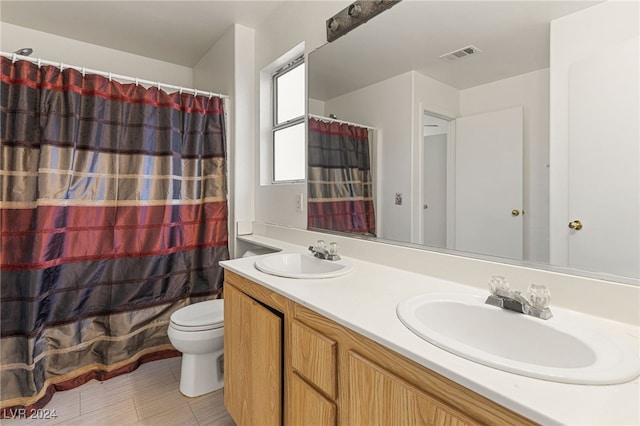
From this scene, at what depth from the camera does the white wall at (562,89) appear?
0.87m

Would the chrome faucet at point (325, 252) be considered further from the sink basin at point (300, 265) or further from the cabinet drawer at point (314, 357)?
the cabinet drawer at point (314, 357)

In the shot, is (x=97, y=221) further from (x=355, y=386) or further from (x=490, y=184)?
(x=490, y=184)

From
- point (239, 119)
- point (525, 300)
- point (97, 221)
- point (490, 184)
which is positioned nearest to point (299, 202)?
point (239, 119)

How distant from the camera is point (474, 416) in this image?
59 cm

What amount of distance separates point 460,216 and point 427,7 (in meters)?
0.86

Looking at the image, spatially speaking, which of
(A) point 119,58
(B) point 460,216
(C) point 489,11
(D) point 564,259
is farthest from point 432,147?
(A) point 119,58

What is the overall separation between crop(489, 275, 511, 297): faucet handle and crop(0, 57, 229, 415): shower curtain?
1.85 metres

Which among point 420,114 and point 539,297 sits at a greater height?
point 420,114

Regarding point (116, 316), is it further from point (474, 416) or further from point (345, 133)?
point (474, 416)

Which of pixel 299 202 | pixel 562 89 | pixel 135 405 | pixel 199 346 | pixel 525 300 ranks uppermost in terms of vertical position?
pixel 562 89

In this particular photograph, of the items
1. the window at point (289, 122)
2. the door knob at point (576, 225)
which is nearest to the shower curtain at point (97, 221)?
the window at point (289, 122)

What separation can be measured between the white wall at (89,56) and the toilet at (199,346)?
217 centimetres

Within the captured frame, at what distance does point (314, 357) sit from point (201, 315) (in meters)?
1.20

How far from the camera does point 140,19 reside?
222 centimetres
